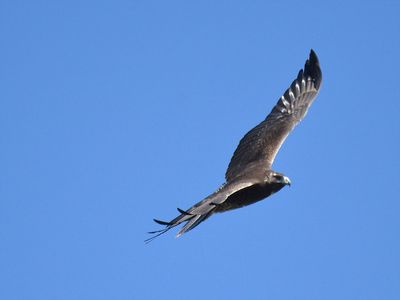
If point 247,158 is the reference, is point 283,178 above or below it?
below

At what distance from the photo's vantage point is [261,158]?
15.1 m

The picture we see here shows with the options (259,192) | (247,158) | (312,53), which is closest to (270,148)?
(247,158)

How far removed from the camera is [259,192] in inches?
552

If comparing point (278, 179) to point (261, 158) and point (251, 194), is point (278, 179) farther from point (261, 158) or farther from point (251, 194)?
point (261, 158)

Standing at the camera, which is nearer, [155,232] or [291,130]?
[155,232]

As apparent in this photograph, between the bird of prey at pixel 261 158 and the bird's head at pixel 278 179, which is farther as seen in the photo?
the bird's head at pixel 278 179

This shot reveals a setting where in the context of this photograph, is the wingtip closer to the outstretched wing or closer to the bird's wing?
the outstretched wing

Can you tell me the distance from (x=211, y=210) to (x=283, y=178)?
263 cm

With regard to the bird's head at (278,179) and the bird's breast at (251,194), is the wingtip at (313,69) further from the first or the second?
the bird's breast at (251,194)

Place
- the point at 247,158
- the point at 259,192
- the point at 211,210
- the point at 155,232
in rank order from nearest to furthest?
the point at 155,232, the point at 211,210, the point at 259,192, the point at 247,158

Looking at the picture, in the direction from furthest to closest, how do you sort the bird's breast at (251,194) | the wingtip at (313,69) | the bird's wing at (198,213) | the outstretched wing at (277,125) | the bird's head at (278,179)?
the wingtip at (313,69) < the outstretched wing at (277,125) < the bird's head at (278,179) < the bird's breast at (251,194) < the bird's wing at (198,213)

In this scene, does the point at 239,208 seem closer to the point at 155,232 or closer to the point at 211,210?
the point at 211,210

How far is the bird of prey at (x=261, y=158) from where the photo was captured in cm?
1209

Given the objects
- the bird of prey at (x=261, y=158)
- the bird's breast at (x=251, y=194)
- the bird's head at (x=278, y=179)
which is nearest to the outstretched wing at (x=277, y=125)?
the bird of prey at (x=261, y=158)
